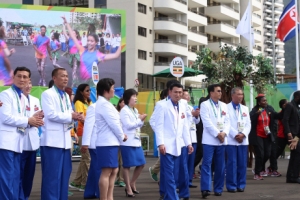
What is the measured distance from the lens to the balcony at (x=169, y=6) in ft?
210

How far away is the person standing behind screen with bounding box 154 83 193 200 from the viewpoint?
10.0m

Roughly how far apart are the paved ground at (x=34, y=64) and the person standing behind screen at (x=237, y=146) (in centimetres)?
4102

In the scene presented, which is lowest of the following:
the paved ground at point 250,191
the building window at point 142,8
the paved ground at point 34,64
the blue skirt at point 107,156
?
the paved ground at point 250,191

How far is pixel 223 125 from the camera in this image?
480 inches

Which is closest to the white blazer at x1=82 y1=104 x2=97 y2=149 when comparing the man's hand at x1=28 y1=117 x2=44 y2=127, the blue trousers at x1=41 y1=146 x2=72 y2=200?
the blue trousers at x1=41 y1=146 x2=72 y2=200

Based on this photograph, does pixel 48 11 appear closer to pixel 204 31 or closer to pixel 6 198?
pixel 204 31

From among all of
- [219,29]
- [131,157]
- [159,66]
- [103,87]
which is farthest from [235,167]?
[219,29]

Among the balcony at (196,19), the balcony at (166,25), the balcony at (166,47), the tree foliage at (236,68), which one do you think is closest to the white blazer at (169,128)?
the tree foliage at (236,68)

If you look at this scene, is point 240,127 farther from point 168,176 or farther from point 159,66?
point 159,66

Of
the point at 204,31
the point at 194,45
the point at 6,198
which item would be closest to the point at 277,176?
the point at 6,198

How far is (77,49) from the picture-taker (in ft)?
179

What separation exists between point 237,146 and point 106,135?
441cm

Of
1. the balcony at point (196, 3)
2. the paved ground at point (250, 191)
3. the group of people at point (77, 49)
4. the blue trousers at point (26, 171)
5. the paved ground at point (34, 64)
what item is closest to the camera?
the blue trousers at point (26, 171)

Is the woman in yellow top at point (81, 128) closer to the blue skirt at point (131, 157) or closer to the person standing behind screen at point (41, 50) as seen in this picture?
the blue skirt at point (131, 157)
